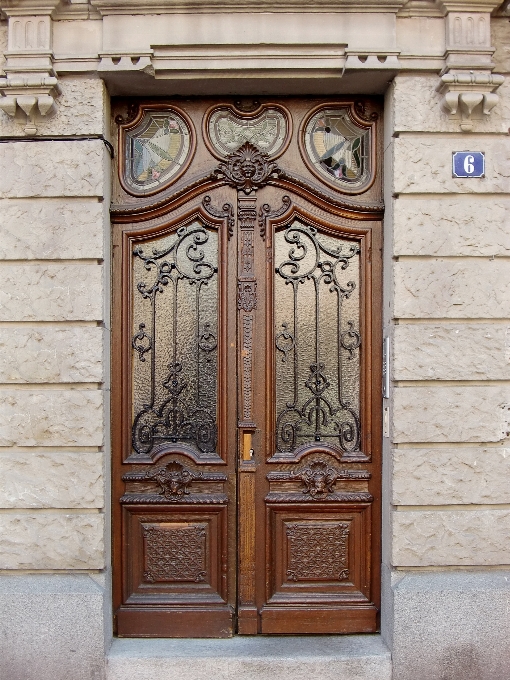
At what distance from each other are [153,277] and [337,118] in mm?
1778

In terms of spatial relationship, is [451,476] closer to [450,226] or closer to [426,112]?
[450,226]

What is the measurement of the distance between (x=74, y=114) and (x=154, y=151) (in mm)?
610

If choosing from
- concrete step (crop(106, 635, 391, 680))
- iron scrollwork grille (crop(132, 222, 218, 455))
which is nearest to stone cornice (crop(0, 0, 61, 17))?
iron scrollwork grille (crop(132, 222, 218, 455))

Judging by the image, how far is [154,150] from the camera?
4727 mm

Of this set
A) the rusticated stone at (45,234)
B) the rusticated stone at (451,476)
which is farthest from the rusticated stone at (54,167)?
the rusticated stone at (451,476)

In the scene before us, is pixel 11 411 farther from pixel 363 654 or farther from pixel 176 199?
pixel 363 654

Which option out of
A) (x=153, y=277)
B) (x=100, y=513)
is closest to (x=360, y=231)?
(x=153, y=277)

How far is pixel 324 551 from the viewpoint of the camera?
4.67 m

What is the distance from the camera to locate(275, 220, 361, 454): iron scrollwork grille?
15.4 ft

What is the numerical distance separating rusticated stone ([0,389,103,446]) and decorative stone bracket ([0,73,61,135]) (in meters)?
1.88

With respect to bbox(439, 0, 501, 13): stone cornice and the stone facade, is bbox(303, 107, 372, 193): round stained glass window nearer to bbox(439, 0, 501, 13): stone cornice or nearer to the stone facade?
the stone facade

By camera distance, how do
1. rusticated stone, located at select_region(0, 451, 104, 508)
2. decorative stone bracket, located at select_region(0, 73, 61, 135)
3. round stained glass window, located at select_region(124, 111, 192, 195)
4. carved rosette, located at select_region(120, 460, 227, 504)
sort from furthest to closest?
1. round stained glass window, located at select_region(124, 111, 192, 195)
2. carved rosette, located at select_region(120, 460, 227, 504)
3. rusticated stone, located at select_region(0, 451, 104, 508)
4. decorative stone bracket, located at select_region(0, 73, 61, 135)

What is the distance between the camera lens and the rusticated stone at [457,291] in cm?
435

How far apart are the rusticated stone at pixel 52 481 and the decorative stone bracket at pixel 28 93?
2.30m
